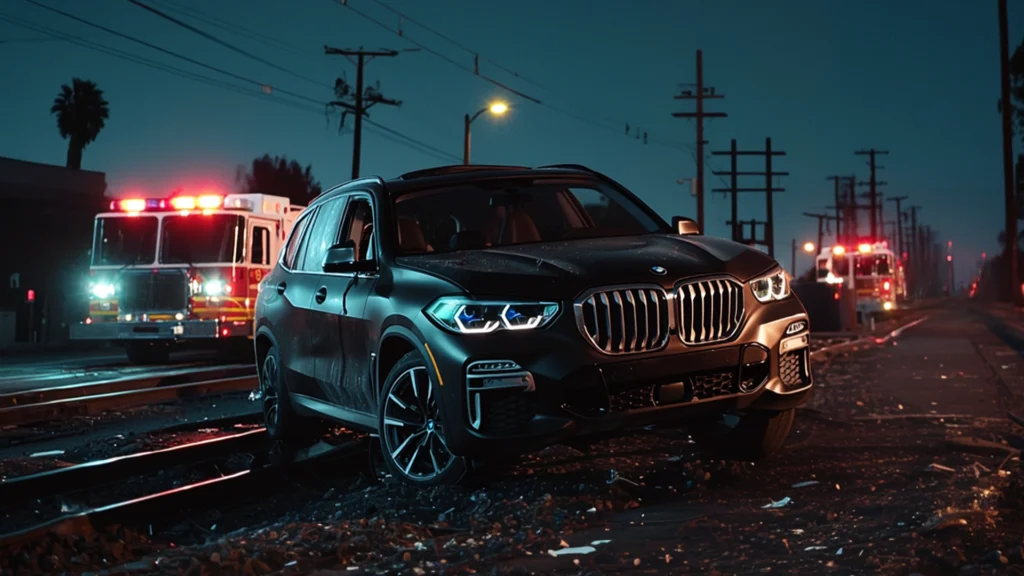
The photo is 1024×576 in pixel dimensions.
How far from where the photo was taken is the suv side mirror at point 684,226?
24.5ft

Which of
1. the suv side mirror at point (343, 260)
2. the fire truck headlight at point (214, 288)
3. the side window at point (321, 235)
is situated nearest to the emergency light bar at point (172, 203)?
the fire truck headlight at point (214, 288)

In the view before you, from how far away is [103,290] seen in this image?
21109 mm

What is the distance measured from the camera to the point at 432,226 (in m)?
7.75

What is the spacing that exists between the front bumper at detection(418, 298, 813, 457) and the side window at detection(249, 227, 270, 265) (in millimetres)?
14554

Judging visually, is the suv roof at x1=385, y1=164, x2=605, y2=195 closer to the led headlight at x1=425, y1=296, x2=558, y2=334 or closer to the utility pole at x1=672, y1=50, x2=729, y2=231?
the led headlight at x1=425, y1=296, x2=558, y2=334

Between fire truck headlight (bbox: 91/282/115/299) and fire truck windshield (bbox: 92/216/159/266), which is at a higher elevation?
fire truck windshield (bbox: 92/216/159/266)

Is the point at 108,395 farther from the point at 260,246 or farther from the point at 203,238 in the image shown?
the point at 260,246

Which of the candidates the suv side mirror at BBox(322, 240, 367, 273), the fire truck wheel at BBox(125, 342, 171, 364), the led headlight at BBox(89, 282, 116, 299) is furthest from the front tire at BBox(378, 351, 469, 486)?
the fire truck wheel at BBox(125, 342, 171, 364)

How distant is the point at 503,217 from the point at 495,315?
169cm

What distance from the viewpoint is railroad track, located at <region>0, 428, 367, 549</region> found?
6374 millimetres

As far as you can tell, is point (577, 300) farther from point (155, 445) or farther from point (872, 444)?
point (155, 445)

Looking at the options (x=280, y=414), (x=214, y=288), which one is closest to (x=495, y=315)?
(x=280, y=414)

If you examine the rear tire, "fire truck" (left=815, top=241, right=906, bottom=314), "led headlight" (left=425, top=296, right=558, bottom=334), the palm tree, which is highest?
the palm tree

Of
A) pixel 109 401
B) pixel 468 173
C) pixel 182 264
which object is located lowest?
pixel 109 401
